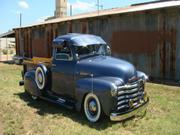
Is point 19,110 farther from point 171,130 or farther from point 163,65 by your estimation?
point 163,65

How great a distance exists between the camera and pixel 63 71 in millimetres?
7805

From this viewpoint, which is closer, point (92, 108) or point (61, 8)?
point (92, 108)

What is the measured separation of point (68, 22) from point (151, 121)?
14.1m

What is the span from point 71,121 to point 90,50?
1993 mm

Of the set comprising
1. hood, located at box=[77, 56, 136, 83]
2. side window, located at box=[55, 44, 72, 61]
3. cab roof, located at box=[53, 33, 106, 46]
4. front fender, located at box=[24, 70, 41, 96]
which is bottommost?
front fender, located at box=[24, 70, 41, 96]

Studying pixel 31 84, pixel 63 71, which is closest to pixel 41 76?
pixel 31 84

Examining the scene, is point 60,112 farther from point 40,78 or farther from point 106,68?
point 106,68

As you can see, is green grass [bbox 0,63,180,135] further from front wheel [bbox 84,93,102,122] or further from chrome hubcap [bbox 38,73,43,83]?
chrome hubcap [bbox 38,73,43,83]

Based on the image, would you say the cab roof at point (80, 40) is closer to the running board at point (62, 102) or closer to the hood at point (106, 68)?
the hood at point (106, 68)

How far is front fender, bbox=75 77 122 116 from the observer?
6.33m

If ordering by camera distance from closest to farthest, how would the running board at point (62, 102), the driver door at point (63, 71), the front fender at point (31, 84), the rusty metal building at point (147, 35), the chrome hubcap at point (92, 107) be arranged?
the chrome hubcap at point (92, 107), the running board at point (62, 102), the driver door at point (63, 71), the front fender at point (31, 84), the rusty metal building at point (147, 35)

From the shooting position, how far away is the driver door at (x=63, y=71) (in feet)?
24.9

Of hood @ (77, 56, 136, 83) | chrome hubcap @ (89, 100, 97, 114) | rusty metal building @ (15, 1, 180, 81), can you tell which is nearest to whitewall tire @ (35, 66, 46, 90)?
hood @ (77, 56, 136, 83)

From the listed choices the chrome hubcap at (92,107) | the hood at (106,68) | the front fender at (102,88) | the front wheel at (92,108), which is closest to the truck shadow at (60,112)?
the front wheel at (92,108)
